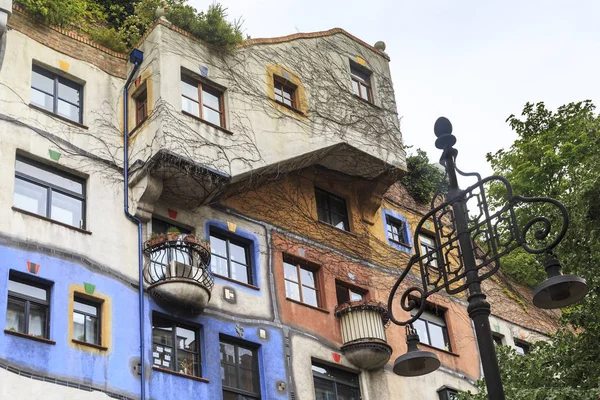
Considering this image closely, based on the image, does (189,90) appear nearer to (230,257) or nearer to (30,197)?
(230,257)

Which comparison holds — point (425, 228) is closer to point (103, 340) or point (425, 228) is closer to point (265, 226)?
point (265, 226)

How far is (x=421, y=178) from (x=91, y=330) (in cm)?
1137

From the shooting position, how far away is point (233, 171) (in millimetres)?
17688

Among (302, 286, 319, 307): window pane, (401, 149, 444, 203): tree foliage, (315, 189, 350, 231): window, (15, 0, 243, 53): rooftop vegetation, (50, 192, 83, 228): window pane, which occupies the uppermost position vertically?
(15, 0, 243, 53): rooftop vegetation

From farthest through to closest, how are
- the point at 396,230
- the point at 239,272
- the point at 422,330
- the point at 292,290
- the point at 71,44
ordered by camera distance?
the point at 396,230
the point at 422,330
the point at 292,290
the point at 239,272
the point at 71,44

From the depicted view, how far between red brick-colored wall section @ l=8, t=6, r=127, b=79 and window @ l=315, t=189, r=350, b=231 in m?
5.32

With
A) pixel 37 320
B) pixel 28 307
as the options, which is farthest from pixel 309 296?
pixel 28 307

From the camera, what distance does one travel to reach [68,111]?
1730cm

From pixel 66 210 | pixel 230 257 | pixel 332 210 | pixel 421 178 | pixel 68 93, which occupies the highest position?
pixel 421 178

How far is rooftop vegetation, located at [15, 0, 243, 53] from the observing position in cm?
1791

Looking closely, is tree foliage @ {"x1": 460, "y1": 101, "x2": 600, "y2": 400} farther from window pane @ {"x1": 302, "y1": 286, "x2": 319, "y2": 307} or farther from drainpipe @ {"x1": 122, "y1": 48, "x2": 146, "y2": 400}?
drainpipe @ {"x1": 122, "y1": 48, "x2": 146, "y2": 400}

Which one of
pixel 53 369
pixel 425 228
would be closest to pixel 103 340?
pixel 53 369

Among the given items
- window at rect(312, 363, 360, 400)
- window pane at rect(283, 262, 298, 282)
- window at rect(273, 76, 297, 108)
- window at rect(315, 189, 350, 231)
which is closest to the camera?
window at rect(312, 363, 360, 400)

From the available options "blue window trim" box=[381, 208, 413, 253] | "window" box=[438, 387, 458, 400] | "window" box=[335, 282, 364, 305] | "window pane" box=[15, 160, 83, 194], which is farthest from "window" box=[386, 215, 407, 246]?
"window pane" box=[15, 160, 83, 194]
